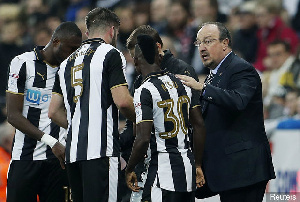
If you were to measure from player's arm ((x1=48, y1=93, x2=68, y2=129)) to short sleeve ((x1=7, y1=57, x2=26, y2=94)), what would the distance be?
1.49 feet

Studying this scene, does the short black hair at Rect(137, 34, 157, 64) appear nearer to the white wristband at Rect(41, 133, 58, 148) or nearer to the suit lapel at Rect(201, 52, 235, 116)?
the suit lapel at Rect(201, 52, 235, 116)

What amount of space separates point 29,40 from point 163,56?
21.0 ft

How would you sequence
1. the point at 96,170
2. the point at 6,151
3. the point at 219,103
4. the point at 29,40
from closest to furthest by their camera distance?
the point at 96,170, the point at 219,103, the point at 6,151, the point at 29,40

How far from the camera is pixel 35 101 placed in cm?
609

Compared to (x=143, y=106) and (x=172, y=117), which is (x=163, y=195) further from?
(x=143, y=106)

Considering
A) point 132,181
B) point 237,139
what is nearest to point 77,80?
point 132,181

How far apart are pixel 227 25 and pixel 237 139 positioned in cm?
506

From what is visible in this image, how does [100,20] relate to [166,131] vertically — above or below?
above

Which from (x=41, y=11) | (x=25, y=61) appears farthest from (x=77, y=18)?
(x=25, y=61)

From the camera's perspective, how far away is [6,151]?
8930mm

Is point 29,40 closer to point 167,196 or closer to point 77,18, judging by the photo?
point 77,18

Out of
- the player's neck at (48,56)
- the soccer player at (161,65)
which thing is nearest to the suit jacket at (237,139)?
the soccer player at (161,65)

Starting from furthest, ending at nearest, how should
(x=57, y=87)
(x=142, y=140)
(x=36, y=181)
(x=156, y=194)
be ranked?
(x=36, y=181) → (x=57, y=87) → (x=156, y=194) → (x=142, y=140)

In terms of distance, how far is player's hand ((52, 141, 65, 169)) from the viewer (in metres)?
5.75
